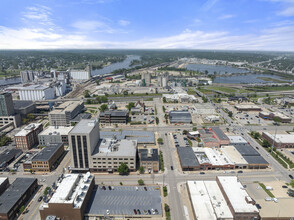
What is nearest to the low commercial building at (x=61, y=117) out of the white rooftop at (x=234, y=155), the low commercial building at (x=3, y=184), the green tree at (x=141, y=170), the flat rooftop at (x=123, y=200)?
the low commercial building at (x=3, y=184)

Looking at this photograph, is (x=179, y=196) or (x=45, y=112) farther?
(x=45, y=112)

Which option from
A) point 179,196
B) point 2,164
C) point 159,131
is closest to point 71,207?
point 179,196

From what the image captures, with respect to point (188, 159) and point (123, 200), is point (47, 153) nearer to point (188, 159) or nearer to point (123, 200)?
point (123, 200)

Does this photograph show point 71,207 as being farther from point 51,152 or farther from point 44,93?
point 44,93

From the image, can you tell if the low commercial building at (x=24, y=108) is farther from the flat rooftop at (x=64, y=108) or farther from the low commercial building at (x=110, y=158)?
the low commercial building at (x=110, y=158)

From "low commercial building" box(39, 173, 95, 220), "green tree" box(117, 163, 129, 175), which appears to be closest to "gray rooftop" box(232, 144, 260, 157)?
"green tree" box(117, 163, 129, 175)

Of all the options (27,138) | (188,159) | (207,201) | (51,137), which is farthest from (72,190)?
(27,138)
